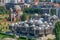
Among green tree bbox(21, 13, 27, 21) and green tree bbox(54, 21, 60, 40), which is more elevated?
green tree bbox(21, 13, 27, 21)

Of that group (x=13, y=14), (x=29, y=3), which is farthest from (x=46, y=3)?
(x=13, y=14)

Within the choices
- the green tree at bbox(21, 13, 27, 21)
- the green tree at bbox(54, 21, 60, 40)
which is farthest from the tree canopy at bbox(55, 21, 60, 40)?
the green tree at bbox(21, 13, 27, 21)

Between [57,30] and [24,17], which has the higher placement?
[24,17]

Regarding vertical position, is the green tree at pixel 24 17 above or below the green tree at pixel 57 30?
above

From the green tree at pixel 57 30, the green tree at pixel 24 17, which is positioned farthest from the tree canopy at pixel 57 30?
the green tree at pixel 24 17

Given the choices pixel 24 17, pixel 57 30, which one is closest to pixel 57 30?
pixel 57 30

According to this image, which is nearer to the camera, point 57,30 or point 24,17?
point 57,30

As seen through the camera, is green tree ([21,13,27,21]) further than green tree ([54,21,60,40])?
Yes

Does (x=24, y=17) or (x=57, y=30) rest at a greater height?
(x=24, y=17)

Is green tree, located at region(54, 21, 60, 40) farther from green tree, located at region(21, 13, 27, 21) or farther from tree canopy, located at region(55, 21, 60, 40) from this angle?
green tree, located at region(21, 13, 27, 21)

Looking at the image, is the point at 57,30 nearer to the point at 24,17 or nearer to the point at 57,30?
the point at 57,30

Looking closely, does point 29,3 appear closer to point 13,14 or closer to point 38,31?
point 13,14

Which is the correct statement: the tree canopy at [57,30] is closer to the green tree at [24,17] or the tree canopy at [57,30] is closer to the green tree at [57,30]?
the green tree at [57,30]
